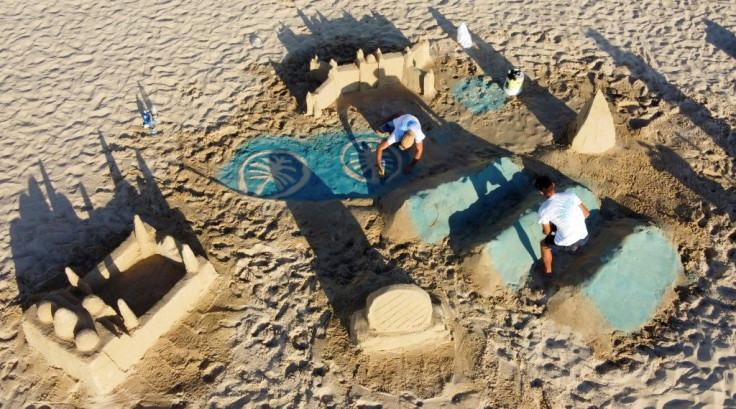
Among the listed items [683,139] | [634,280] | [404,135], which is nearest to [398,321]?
[404,135]

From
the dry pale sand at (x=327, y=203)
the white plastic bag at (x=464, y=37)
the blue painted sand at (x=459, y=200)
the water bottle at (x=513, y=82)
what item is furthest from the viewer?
the white plastic bag at (x=464, y=37)

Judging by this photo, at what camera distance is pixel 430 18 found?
10281 mm

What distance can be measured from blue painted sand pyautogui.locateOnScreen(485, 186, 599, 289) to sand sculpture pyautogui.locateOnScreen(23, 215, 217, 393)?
10.3 feet

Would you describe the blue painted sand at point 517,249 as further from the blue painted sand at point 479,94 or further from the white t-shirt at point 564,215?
the blue painted sand at point 479,94

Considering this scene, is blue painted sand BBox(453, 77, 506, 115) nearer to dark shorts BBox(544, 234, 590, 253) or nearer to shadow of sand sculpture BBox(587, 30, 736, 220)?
shadow of sand sculpture BBox(587, 30, 736, 220)

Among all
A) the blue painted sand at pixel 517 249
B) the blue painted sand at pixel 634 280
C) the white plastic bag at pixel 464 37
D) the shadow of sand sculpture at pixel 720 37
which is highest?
the white plastic bag at pixel 464 37

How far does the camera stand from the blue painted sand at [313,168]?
7.59 metres

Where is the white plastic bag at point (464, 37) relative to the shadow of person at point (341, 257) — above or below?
above

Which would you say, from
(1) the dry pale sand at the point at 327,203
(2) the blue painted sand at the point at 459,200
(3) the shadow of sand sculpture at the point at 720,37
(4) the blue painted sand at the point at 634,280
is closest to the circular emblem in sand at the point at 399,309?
(1) the dry pale sand at the point at 327,203

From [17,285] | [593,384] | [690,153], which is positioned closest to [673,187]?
[690,153]

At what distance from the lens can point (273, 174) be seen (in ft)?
25.5

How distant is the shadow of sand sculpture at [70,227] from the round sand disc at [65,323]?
1152 millimetres

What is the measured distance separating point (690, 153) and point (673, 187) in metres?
0.90

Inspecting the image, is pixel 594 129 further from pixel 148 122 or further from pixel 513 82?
pixel 148 122
